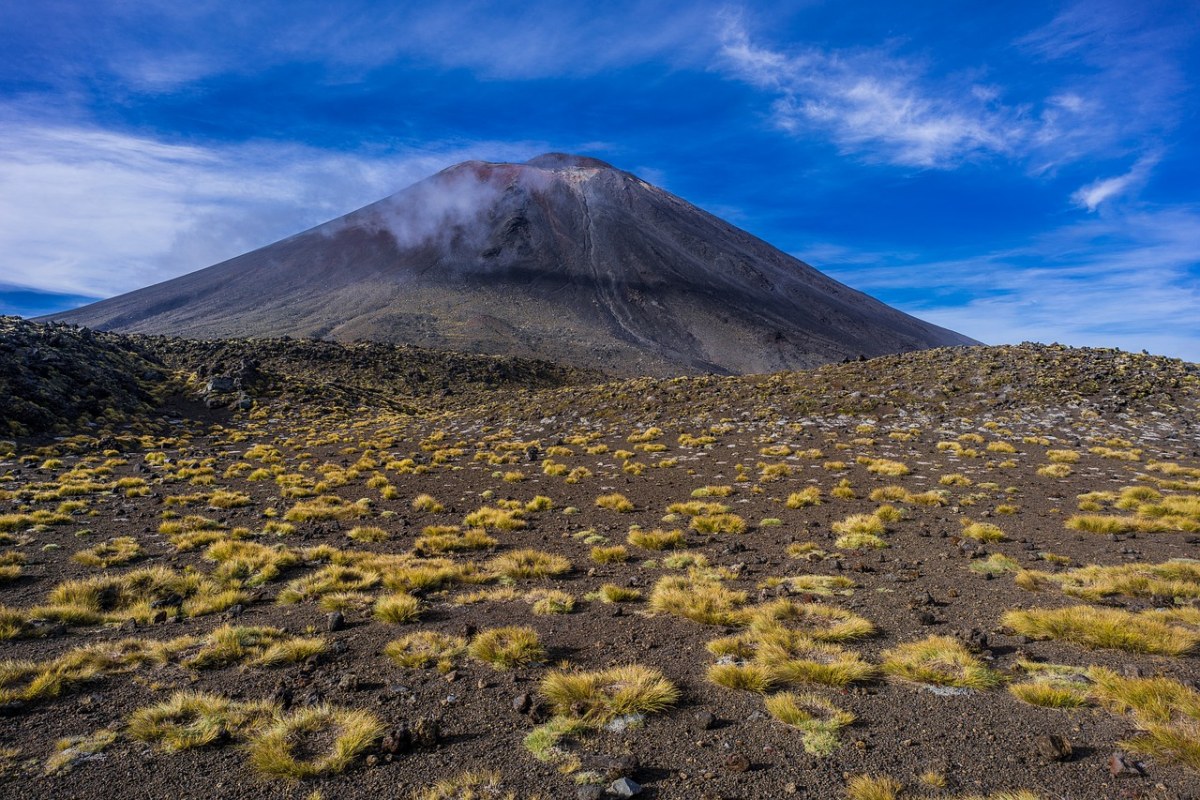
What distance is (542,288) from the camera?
134875 mm

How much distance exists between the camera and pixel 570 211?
174 metres

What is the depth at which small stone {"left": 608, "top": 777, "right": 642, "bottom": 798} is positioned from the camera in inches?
156

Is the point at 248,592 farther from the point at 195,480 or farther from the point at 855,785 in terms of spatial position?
the point at 195,480

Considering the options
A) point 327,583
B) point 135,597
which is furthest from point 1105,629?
point 135,597

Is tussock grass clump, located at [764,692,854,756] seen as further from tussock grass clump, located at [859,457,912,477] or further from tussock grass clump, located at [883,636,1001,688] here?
tussock grass clump, located at [859,457,912,477]

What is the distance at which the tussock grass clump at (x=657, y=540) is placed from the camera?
11.0 m

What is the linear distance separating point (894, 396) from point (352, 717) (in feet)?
88.6

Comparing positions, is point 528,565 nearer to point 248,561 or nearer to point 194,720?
point 248,561

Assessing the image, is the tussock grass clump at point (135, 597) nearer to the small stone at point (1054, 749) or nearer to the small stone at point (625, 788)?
the small stone at point (625, 788)

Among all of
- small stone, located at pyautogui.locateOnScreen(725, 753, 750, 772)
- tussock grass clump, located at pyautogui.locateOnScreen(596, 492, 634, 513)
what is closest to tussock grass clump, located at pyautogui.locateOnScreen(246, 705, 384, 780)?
small stone, located at pyautogui.locateOnScreen(725, 753, 750, 772)

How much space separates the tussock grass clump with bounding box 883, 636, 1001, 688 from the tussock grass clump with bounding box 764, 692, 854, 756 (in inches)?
44.1

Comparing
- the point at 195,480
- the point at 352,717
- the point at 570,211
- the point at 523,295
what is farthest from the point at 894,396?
the point at 570,211

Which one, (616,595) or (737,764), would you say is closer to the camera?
(737,764)

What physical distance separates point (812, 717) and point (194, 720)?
5.76 meters
